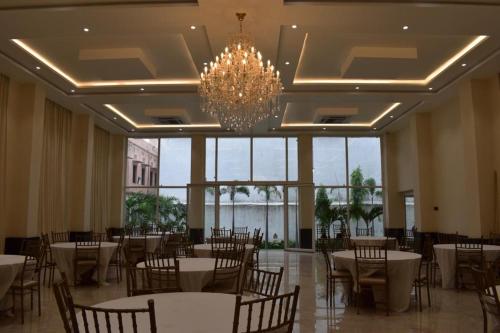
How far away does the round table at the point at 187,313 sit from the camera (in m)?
2.43

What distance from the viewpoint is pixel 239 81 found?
6.28 meters

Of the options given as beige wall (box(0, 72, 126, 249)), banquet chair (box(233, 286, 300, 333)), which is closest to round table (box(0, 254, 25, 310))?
banquet chair (box(233, 286, 300, 333))

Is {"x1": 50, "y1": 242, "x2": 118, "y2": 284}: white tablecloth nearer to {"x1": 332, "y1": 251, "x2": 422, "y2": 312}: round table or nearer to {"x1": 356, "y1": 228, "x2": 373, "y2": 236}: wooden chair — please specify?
{"x1": 332, "y1": 251, "x2": 422, "y2": 312}: round table

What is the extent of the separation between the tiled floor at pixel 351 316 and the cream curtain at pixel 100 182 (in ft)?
22.6

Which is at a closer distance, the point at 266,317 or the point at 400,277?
the point at 266,317

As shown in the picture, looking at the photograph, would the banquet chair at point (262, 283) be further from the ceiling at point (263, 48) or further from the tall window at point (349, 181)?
the tall window at point (349, 181)

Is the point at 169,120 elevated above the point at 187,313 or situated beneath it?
elevated above

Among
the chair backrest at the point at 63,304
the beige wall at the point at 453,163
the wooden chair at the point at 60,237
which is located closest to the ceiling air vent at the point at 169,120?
the wooden chair at the point at 60,237

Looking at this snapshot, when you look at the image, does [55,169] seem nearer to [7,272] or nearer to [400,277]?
[7,272]

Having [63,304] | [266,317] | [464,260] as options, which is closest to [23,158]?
[63,304]

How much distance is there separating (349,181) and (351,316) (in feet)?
36.4

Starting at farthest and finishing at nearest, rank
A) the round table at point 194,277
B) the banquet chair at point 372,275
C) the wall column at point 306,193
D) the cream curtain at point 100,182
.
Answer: the wall column at point 306,193 → the cream curtain at point 100,182 → the banquet chair at point 372,275 → the round table at point 194,277

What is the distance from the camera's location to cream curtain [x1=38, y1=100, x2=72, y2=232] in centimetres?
1093

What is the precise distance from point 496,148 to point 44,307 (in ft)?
32.4
